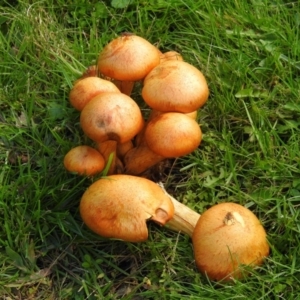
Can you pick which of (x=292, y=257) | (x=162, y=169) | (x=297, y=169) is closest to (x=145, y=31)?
(x=162, y=169)

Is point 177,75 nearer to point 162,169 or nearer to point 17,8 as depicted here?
point 162,169

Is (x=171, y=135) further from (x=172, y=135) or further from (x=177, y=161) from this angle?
(x=177, y=161)

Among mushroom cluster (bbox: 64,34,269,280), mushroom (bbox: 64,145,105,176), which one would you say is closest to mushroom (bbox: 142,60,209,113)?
mushroom cluster (bbox: 64,34,269,280)

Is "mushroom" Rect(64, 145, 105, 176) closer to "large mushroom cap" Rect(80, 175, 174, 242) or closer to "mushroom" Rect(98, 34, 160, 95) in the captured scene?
"large mushroom cap" Rect(80, 175, 174, 242)

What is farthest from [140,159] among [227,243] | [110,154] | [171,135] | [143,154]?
[227,243]

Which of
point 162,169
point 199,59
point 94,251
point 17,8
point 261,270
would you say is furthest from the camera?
point 17,8
